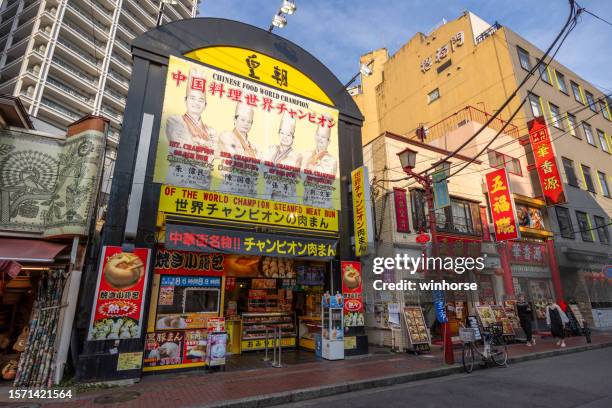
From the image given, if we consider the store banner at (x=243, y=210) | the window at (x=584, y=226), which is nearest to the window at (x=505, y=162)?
the window at (x=584, y=226)

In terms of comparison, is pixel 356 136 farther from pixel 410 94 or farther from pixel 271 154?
pixel 410 94

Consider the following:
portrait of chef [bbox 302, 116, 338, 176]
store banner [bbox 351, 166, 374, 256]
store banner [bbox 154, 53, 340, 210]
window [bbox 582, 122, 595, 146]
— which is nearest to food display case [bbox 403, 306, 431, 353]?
store banner [bbox 351, 166, 374, 256]

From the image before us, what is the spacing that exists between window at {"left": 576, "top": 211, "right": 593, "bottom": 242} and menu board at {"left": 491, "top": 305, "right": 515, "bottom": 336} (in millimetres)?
11164

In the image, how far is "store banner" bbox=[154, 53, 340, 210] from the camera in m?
9.44

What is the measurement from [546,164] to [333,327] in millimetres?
16078

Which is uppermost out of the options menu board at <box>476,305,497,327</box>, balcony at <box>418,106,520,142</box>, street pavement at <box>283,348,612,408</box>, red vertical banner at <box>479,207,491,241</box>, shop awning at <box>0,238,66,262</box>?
balcony at <box>418,106,520,142</box>

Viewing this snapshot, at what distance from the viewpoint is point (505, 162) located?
715 inches

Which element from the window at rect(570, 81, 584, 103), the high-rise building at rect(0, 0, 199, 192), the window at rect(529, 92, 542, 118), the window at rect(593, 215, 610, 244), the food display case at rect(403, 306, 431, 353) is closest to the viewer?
the food display case at rect(403, 306, 431, 353)

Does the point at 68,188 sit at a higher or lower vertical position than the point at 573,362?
higher

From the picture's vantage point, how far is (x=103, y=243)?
7.71 metres

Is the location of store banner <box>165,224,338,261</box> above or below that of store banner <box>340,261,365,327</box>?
above

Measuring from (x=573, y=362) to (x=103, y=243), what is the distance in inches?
554

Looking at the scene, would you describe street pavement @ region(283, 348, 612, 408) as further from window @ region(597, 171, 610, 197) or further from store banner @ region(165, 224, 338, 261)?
window @ region(597, 171, 610, 197)

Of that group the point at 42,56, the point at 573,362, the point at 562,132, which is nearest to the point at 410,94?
the point at 562,132
